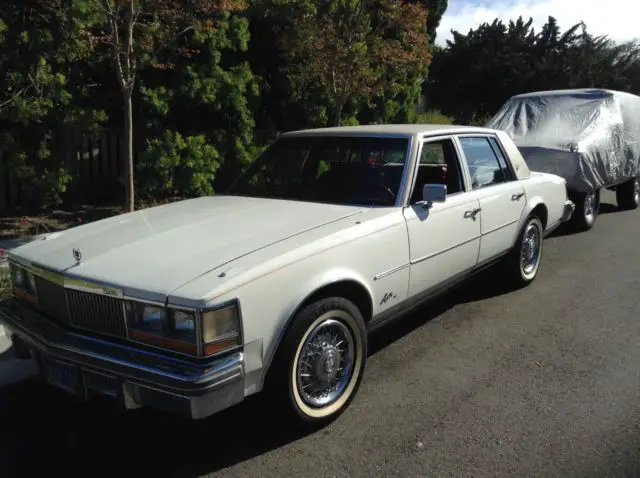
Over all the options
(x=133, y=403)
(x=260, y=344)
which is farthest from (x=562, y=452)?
(x=133, y=403)

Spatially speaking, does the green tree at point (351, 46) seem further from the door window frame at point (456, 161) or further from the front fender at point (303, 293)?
the front fender at point (303, 293)

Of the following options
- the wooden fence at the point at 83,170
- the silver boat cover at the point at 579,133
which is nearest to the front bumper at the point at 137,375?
the wooden fence at the point at 83,170

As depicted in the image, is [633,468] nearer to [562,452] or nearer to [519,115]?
[562,452]

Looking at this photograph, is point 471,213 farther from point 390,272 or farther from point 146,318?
point 146,318

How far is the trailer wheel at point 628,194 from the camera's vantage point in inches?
415

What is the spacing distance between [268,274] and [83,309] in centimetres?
98

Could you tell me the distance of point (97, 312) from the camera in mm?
3043

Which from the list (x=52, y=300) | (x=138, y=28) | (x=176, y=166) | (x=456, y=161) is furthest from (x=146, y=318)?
(x=176, y=166)

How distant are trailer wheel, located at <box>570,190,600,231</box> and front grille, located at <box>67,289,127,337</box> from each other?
724 centimetres

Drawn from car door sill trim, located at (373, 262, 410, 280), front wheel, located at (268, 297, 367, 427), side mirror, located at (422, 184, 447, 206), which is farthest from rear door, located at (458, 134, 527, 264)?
front wheel, located at (268, 297, 367, 427)

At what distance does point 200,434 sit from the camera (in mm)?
3412

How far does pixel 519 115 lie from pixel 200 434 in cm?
826

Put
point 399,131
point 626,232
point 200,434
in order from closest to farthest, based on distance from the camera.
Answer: point 200,434 → point 399,131 → point 626,232

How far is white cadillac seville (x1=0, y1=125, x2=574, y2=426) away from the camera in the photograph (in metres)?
2.82
